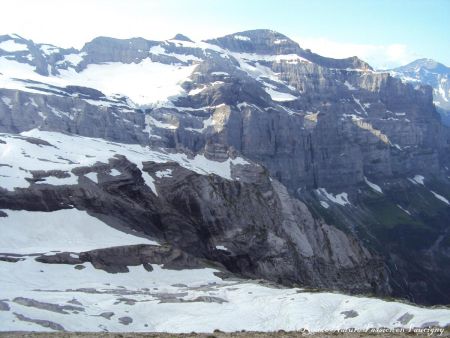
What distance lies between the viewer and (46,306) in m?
52.0

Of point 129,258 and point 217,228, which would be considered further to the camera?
point 217,228

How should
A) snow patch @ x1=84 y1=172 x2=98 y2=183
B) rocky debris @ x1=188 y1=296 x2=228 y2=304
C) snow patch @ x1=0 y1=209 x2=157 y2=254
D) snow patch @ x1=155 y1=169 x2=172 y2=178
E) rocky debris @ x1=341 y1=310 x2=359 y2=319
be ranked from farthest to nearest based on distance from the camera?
1. snow patch @ x1=155 y1=169 x2=172 y2=178
2. snow patch @ x1=84 y1=172 x2=98 y2=183
3. snow patch @ x1=0 y1=209 x2=157 y2=254
4. rocky debris @ x1=188 y1=296 x2=228 y2=304
5. rocky debris @ x1=341 y1=310 x2=359 y2=319

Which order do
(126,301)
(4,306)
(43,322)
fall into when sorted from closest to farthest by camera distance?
(43,322) → (4,306) → (126,301)

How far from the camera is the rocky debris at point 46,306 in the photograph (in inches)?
2021

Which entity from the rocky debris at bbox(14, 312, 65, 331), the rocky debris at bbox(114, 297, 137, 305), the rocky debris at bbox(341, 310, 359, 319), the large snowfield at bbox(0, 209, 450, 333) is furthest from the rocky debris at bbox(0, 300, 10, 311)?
the rocky debris at bbox(341, 310, 359, 319)

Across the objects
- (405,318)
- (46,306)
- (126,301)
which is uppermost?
(405,318)

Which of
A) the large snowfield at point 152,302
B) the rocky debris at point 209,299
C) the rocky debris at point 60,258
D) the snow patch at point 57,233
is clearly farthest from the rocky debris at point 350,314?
the snow patch at point 57,233

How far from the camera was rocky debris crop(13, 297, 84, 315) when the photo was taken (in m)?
51.3

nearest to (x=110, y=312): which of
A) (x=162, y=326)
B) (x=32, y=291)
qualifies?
(x=162, y=326)

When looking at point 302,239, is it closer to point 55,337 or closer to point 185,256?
point 185,256

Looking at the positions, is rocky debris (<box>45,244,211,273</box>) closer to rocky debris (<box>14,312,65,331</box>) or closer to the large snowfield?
the large snowfield

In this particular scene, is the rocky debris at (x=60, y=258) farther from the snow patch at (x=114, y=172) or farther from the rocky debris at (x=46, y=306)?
the snow patch at (x=114, y=172)

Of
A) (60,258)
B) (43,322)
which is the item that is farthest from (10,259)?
(43,322)

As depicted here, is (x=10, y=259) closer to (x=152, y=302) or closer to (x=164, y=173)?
(x=152, y=302)
